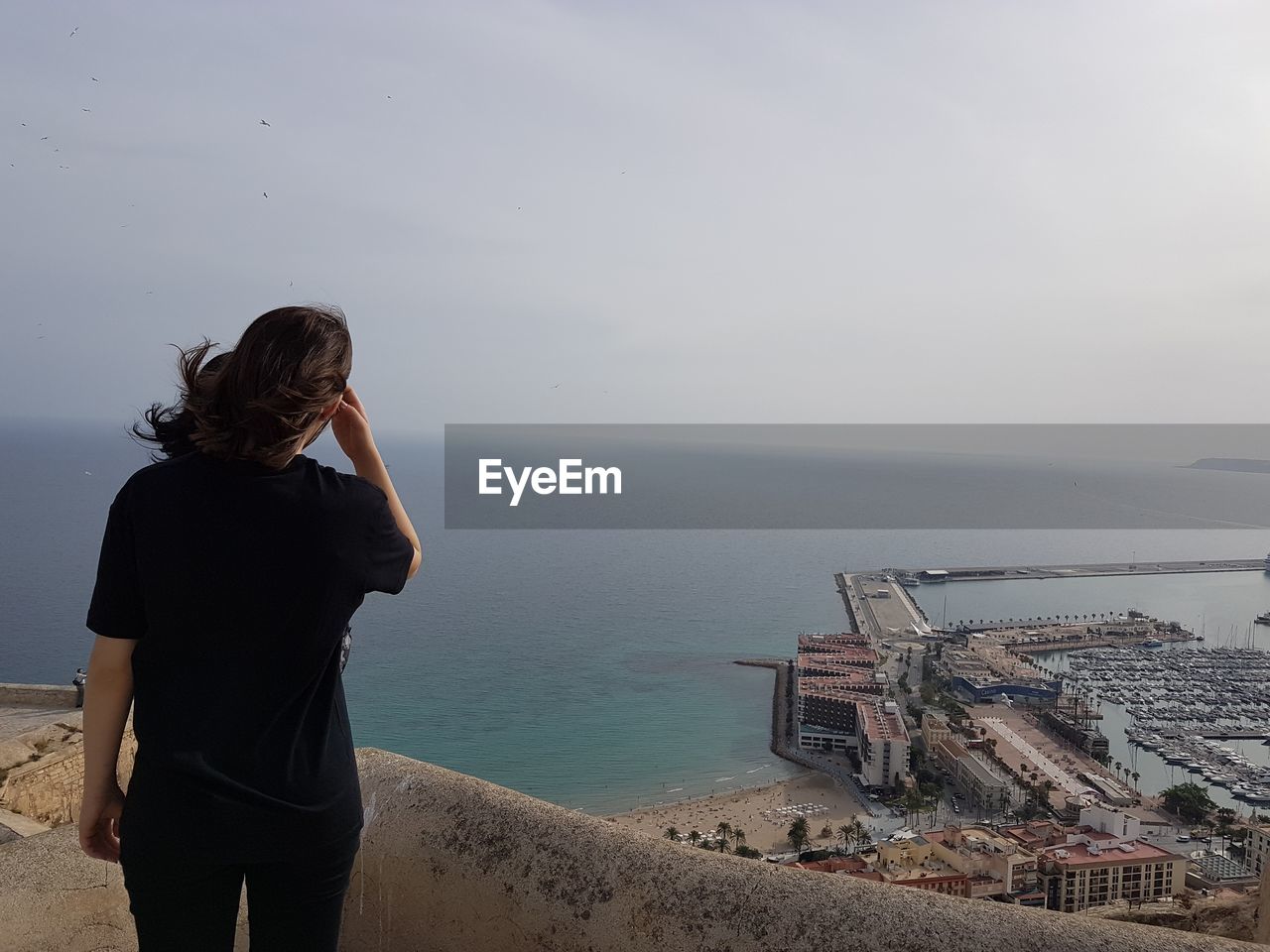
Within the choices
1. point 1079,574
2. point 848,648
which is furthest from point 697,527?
point 848,648

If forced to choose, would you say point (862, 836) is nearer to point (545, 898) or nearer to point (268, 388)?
point (545, 898)

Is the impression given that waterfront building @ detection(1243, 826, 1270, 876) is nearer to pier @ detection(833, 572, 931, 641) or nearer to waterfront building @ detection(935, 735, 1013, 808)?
waterfront building @ detection(935, 735, 1013, 808)

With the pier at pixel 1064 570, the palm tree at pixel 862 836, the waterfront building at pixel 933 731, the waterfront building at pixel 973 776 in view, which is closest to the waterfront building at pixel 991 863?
the palm tree at pixel 862 836

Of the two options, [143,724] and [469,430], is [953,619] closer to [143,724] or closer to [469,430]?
[143,724]

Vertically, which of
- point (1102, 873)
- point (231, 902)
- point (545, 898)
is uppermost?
point (231, 902)

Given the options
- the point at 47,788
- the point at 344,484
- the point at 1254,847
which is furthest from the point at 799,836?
the point at 344,484

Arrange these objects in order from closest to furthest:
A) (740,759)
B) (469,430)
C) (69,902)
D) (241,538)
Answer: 1. (241,538)
2. (69,902)
3. (740,759)
4. (469,430)
